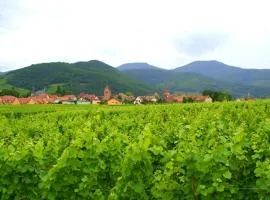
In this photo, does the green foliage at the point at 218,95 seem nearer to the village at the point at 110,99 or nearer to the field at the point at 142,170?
the village at the point at 110,99

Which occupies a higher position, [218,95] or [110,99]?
[218,95]

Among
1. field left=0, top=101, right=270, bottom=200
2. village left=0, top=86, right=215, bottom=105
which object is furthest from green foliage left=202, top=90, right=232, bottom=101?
field left=0, top=101, right=270, bottom=200

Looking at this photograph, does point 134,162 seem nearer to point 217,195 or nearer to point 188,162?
point 188,162

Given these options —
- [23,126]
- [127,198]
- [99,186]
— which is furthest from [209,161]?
[23,126]

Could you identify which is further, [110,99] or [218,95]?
[110,99]

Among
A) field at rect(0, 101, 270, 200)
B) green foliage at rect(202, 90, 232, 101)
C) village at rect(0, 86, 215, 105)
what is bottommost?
village at rect(0, 86, 215, 105)

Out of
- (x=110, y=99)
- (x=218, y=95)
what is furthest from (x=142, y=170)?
(x=110, y=99)

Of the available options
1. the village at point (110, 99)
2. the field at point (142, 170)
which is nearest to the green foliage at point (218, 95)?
the village at point (110, 99)

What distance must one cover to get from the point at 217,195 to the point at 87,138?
7.88 ft

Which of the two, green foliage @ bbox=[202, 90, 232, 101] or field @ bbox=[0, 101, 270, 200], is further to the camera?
green foliage @ bbox=[202, 90, 232, 101]

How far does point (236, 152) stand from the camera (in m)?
6.20

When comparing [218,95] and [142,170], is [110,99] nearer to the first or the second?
[218,95]

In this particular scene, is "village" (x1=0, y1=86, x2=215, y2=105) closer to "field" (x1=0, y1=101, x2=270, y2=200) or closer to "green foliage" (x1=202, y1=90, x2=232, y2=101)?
"green foliage" (x1=202, y1=90, x2=232, y2=101)

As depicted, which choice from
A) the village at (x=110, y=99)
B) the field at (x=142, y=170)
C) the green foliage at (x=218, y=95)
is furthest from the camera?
the village at (x=110, y=99)
